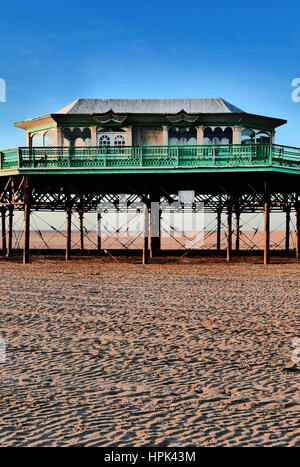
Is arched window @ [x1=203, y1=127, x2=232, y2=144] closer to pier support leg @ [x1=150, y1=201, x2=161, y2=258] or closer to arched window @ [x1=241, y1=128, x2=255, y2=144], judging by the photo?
arched window @ [x1=241, y1=128, x2=255, y2=144]

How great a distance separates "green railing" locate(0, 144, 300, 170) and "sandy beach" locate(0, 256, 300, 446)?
337 inches

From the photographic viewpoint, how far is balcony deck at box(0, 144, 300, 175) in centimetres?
2164

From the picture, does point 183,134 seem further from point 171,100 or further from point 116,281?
point 116,281

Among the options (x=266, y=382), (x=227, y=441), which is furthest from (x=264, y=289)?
(x=227, y=441)

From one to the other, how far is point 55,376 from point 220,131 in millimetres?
19405

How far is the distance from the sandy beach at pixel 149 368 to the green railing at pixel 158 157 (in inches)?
337

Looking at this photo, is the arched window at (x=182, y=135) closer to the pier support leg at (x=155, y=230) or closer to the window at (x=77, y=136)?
the window at (x=77, y=136)

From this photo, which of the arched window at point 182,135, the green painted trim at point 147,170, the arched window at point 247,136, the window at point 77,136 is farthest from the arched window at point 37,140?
the arched window at point 247,136

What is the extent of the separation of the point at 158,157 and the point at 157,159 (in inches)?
5.6

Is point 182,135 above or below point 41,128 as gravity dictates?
below

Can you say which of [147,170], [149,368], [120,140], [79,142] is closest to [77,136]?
[79,142]

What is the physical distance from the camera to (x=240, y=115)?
76.8ft

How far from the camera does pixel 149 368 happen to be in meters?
7.19

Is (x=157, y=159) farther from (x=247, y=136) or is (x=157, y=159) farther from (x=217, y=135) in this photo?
(x=247, y=136)
